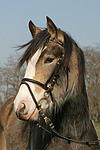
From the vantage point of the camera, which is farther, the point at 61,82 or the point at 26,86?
the point at 61,82

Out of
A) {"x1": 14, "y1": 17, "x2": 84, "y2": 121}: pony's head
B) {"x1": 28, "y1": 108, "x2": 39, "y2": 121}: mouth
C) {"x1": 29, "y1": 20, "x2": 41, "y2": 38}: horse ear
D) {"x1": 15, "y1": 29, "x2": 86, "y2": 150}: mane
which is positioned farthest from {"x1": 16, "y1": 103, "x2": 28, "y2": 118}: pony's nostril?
{"x1": 29, "y1": 20, "x2": 41, "y2": 38}: horse ear

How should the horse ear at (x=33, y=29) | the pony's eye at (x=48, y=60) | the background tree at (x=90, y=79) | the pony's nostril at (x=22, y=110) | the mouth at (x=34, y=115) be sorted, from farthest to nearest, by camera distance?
the background tree at (x=90, y=79), the horse ear at (x=33, y=29), the pony's eye at (x=48, y=60), the mouth at (x=34, y=115), the pony's nostril at (x=22, y=110)

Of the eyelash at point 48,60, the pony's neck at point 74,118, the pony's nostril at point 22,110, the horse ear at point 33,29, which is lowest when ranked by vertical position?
the pony's neck at point 74,118

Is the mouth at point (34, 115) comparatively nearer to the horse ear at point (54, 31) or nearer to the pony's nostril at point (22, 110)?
the pony's nostril at point (22, 110)

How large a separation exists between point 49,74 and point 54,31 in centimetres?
69

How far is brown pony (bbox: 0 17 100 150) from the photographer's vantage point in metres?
2.71

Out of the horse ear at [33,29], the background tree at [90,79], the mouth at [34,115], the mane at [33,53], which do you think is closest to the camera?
the mouth at [34,115]

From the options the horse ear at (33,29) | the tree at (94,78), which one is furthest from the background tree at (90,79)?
the horse ear at (33,29)

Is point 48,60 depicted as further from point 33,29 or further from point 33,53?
point 33,29

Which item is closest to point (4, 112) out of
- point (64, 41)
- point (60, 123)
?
point (60, 123)

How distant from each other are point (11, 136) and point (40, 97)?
182 centimetres

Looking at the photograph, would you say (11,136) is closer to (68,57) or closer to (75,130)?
(75,130)

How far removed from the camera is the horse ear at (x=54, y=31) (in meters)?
3.00

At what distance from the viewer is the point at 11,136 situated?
4.11 meters
